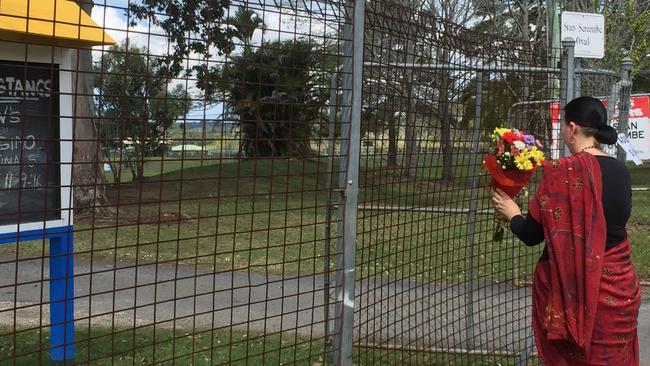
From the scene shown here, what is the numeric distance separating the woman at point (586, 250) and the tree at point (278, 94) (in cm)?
133

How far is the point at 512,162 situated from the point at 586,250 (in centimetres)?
81

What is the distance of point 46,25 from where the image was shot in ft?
11.1

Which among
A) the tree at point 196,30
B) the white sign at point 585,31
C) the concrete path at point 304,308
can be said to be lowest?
the concrete path at point 304,308

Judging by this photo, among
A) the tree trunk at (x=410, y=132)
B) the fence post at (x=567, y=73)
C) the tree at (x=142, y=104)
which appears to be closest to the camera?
the tree at (x=142, y=104)

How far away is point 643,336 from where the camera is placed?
6.33 meters

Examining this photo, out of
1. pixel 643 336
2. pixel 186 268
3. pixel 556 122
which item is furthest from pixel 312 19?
pixel 186 268

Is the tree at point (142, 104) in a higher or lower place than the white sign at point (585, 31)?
lower

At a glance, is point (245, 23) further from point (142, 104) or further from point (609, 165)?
point (609, 165)

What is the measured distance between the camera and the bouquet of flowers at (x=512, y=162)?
3800 millimetres

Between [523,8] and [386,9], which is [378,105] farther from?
[523,8]

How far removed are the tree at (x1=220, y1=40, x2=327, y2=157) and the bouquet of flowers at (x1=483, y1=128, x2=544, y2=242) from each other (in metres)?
1.10

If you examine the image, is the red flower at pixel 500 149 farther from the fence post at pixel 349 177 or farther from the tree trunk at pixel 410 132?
the fence post at pixel 349 177

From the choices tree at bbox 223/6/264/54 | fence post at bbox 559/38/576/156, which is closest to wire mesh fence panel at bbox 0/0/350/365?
tree at bbox 223/6/264/54

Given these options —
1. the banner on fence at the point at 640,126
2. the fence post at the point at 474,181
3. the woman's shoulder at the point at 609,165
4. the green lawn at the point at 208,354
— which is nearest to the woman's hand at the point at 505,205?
the woman's shoulder at the point at 609,165
